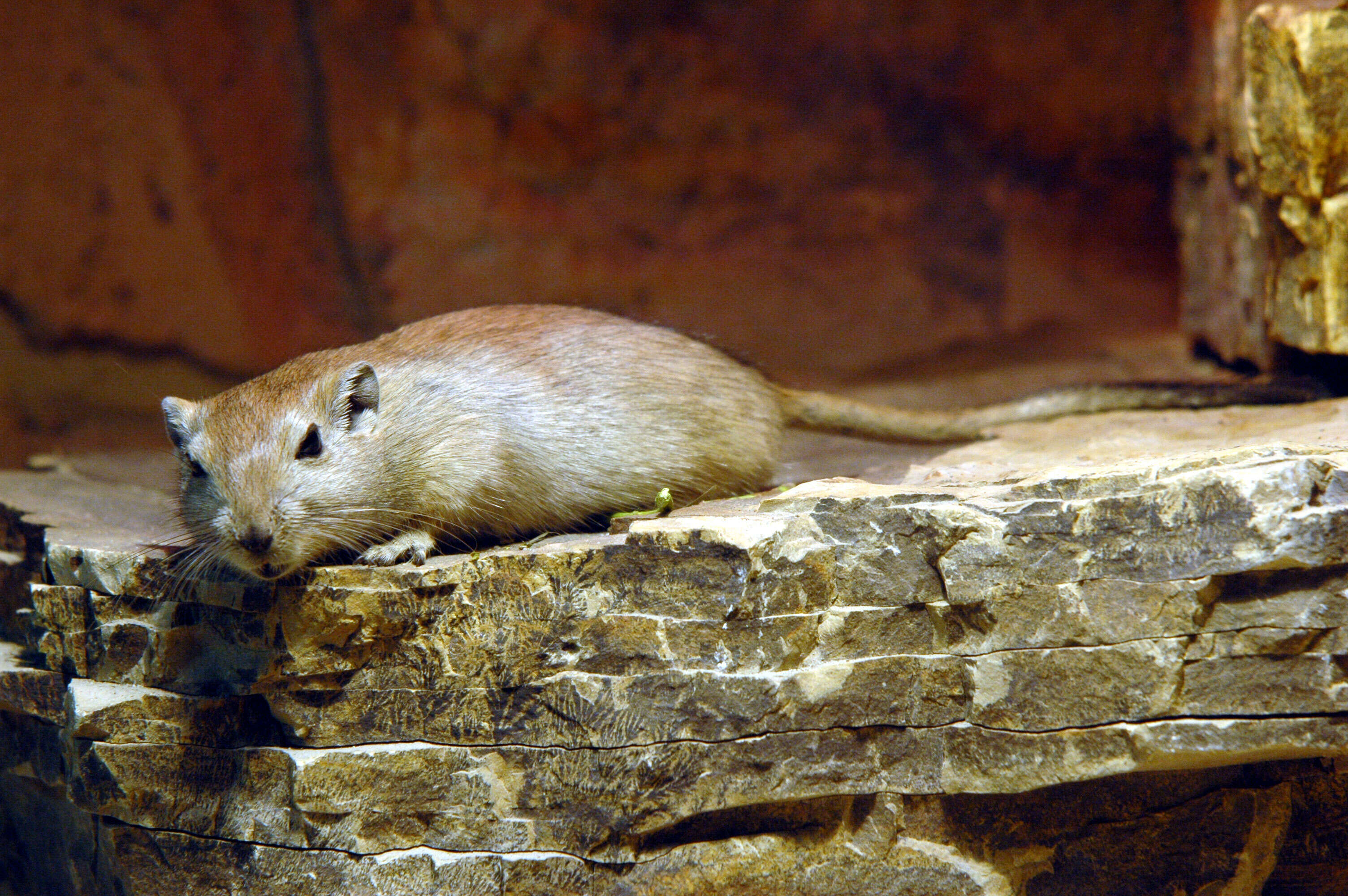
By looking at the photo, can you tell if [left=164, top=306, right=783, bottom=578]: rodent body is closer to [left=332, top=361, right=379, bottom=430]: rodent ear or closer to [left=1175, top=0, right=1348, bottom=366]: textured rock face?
[left=332, top=361, right=379, bottom=430]: rodent ear

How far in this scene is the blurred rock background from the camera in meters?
7.23

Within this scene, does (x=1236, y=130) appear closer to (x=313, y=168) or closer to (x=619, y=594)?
(x=619, y=594)

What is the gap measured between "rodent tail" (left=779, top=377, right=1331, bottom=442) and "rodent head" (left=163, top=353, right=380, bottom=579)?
6.37 feet

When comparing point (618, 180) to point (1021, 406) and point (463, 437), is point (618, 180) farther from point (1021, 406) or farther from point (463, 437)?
point (463, 437)

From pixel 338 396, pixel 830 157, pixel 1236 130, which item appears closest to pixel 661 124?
pixel 830 157

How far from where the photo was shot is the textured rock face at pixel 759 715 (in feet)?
11.2

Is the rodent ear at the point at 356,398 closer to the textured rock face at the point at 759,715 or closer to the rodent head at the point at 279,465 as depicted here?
the rodent head at the point at 279,465

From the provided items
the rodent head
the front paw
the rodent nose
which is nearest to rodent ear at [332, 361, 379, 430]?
the rodent head

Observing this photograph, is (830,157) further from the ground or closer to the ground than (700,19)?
closer to the ground

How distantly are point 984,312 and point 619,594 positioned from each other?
220 inches

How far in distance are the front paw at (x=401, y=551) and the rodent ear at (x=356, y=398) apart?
446mm

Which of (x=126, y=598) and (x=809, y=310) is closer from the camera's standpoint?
(x=126, y=598)

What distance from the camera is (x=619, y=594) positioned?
142 inches

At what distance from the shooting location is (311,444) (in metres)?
3.80
